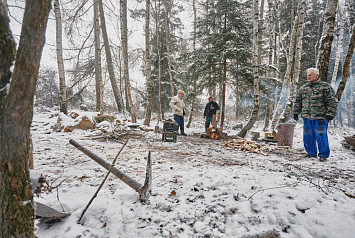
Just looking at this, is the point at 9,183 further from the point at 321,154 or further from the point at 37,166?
the point at 321,154

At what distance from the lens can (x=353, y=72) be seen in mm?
18109

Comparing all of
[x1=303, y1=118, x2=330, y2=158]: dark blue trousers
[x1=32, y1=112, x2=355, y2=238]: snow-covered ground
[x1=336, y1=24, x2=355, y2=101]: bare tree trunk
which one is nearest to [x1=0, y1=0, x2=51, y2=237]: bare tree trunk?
[x1=32, y1=112, x2=355, y2=238]: snow-covered ground

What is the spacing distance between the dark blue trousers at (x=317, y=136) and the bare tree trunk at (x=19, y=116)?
5.00 m

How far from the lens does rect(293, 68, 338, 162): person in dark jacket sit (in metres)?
3.74

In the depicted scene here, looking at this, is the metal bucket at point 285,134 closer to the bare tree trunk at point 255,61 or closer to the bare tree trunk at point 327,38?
the bare tree trunk at point 327,38

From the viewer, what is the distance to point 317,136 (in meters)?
3.85

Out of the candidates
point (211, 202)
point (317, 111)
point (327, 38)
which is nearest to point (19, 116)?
point (211, 202)

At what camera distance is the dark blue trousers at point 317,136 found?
12.4ft

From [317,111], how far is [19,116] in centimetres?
506

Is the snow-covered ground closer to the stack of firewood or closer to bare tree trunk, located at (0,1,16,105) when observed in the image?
bare tree trunk, located at (0,1,16,105)

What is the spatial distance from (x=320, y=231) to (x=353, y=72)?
24913mm

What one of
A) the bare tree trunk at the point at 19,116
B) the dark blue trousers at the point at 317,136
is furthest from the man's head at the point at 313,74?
the bare tree trunk at the point at 19,116

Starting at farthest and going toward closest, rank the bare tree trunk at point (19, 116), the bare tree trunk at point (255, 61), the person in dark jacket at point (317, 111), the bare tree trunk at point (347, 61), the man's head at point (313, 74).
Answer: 1. the bare tree trunk at point (255, 61)
2. the bare tree trunk at point (347, 61)
3. the man's head at point (313, 74)
4. the person in dark jacket at point (317, 111)
5. the bare tree trunk at point (19, 116)

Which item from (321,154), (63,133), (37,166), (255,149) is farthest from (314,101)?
(63,133)
